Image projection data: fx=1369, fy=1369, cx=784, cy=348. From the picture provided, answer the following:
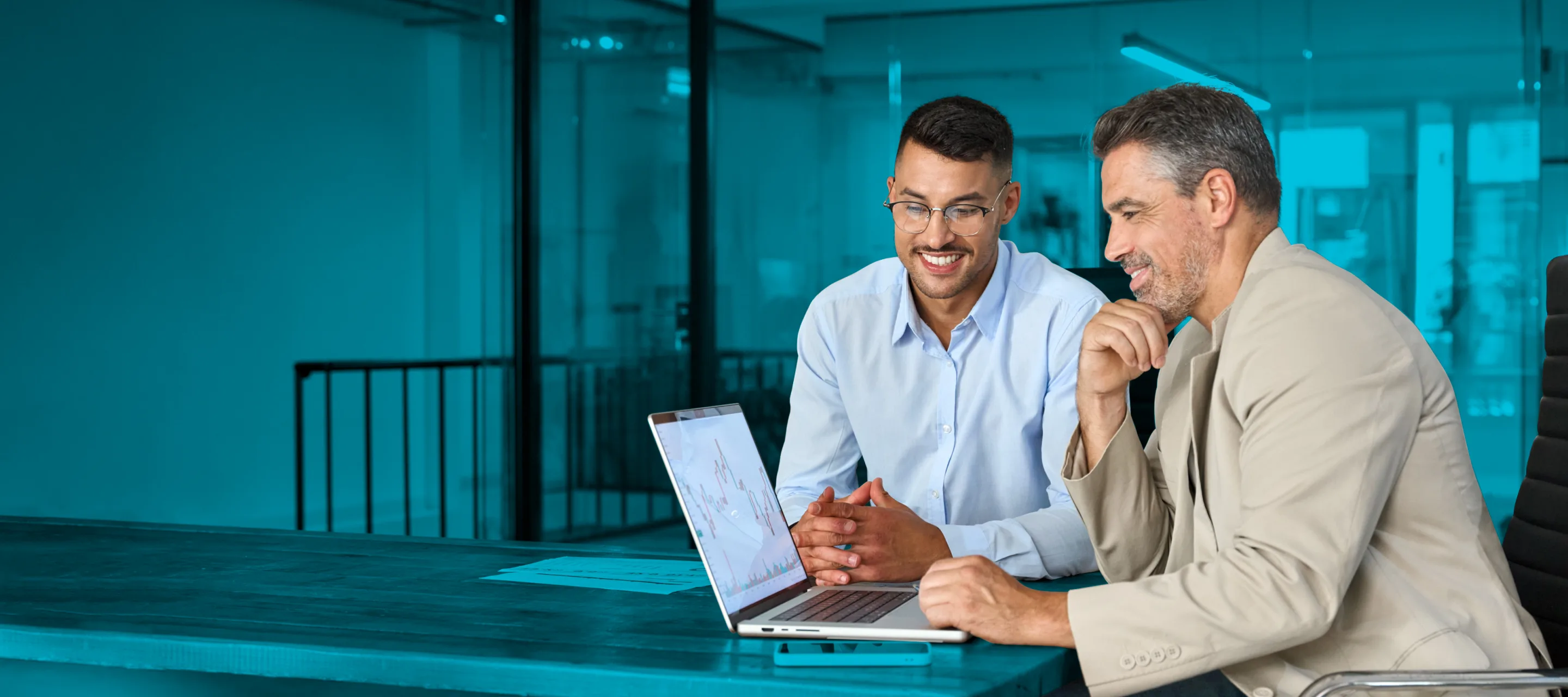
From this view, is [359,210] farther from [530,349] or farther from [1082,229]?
[1082,229]

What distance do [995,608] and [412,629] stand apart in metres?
0.55

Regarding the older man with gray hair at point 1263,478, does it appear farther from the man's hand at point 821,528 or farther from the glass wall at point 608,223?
the glass wall at point 608,223

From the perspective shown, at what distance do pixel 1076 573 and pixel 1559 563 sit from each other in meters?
0.55

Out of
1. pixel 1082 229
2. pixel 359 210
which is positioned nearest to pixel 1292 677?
pixel 1082 229

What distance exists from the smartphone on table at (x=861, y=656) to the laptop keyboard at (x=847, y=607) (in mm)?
110

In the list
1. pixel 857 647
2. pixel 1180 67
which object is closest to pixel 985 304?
pixel 857 647

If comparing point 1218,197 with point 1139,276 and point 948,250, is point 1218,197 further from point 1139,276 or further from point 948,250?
point 948,250

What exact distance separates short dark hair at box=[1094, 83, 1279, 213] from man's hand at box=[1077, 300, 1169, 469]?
0.15 metres

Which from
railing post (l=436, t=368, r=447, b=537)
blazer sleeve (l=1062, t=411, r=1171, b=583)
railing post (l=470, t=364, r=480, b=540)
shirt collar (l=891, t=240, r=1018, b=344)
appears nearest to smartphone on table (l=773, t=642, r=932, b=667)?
blazer sleeve (l=1062, t=411, r=1171, b=583)

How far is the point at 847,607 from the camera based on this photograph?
137cm

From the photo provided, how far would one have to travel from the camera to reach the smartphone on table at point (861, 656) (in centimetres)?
113

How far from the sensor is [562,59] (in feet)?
16.7

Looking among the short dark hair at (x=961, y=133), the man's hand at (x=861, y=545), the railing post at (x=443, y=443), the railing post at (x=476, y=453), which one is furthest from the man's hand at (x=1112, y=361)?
the railing post at (x=476, y=453)

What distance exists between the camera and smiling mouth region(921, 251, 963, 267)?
1.99m
